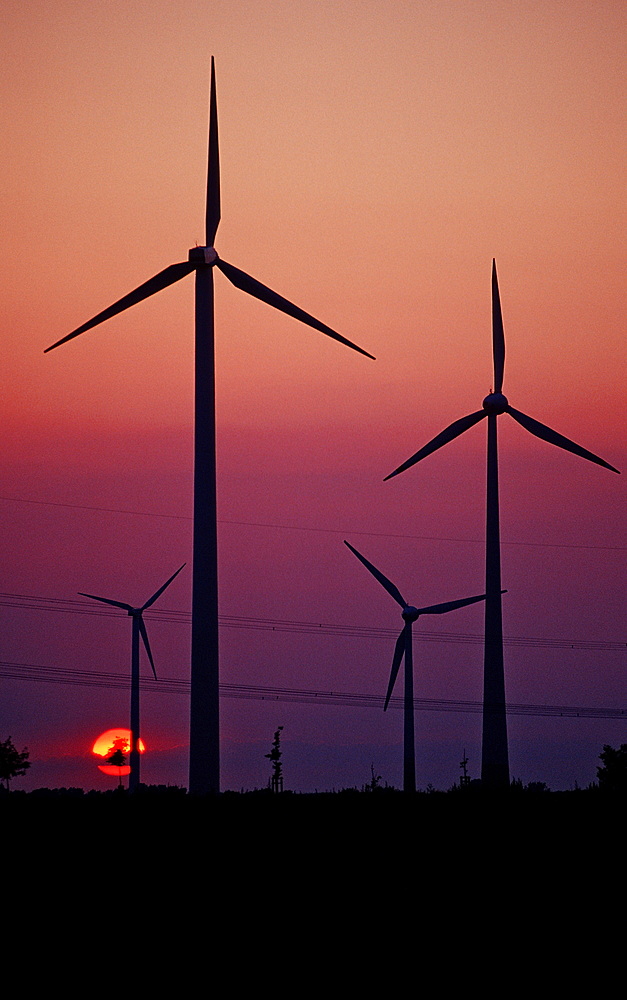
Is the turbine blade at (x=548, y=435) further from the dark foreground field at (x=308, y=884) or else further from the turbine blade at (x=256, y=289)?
the dark foreground field at (x=308, y=884)

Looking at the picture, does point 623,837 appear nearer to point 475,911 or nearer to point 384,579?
point 475,911

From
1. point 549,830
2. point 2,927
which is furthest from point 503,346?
point 2,927

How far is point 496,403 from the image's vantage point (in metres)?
82.7

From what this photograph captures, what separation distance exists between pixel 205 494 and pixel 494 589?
28.5 metres

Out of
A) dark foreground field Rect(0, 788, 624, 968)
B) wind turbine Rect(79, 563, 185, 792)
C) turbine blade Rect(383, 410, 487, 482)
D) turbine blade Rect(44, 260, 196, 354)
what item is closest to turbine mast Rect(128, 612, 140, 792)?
wind turbine Rect(79, 563, 185, 792)

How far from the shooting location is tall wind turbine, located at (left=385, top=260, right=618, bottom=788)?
257ft

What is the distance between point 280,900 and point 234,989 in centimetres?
509

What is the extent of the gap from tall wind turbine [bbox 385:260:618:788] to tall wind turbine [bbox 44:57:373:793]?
19336 mm

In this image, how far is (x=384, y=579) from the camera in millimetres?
98125

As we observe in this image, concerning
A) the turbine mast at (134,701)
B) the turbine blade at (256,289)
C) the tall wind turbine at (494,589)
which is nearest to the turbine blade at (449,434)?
the tall wind turbine at (494,589)

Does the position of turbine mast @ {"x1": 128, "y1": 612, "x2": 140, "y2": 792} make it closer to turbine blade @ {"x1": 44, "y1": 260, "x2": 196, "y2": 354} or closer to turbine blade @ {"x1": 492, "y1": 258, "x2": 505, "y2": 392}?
turbine blade @ {"x1": 492, "y1": 258, "x2": 505, "y2": 392}

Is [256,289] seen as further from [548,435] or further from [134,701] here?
[134,701]

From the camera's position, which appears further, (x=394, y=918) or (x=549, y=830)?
(x=549, y=830)

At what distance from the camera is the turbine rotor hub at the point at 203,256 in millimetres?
60094
